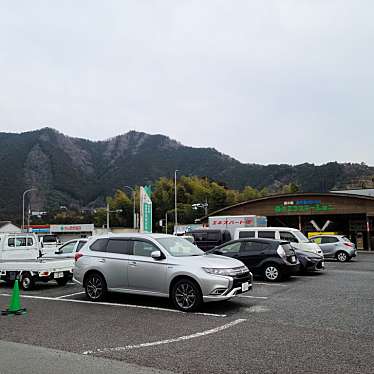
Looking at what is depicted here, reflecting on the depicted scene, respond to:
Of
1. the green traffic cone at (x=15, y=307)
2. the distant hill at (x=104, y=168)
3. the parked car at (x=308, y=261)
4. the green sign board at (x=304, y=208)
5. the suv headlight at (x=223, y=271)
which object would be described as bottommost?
the green traffic cone at (x=15, y=307)

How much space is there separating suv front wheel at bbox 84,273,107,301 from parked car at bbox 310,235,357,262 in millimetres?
16108

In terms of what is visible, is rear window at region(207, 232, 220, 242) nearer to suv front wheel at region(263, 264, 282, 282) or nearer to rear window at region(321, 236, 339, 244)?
suv front wheel at region(263, 264, 282, 282)

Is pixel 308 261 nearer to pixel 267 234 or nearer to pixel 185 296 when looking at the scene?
pixel 267 234

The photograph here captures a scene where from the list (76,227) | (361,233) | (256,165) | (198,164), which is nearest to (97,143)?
(198,164)

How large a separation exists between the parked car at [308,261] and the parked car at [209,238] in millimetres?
5114

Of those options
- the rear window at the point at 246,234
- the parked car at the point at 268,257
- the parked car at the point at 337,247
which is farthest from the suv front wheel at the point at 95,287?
the parked car at the point at 337,247

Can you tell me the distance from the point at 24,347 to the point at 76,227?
7012 centimetres

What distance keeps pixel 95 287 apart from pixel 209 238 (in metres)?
11.2

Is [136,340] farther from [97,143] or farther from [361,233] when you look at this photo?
[97,143]

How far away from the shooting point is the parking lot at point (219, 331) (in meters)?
5.73

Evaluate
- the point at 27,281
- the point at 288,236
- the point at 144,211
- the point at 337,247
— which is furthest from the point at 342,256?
the point at 27,281

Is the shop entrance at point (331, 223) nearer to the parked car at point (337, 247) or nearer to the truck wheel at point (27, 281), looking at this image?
the parked car at point (337, 247)

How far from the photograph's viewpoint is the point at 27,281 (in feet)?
43.1

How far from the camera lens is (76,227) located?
7450 centimetres
